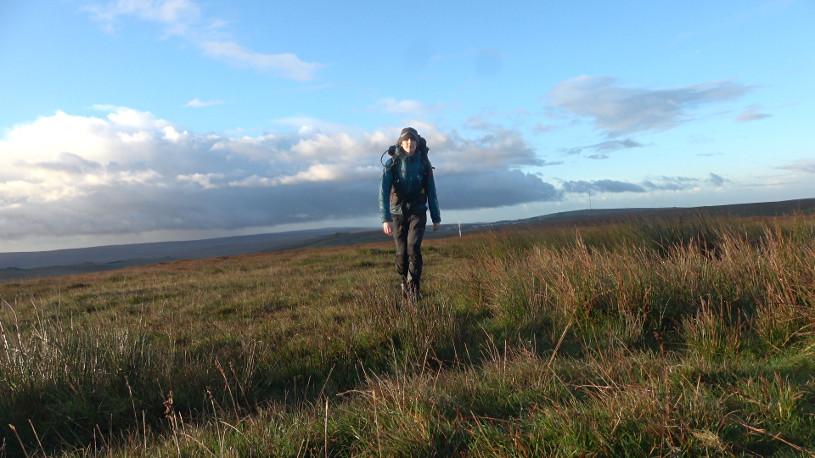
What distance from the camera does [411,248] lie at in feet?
22.7

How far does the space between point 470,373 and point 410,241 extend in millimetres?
3647

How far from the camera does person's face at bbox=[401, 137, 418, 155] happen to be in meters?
6.55

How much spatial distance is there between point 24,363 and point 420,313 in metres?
3.15

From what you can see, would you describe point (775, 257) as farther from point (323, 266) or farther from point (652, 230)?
point (323, 266)

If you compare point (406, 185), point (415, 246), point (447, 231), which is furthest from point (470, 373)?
point (447, 231)

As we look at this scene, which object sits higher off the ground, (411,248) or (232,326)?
(411,248)

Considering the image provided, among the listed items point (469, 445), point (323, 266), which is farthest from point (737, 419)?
point (323, 266)

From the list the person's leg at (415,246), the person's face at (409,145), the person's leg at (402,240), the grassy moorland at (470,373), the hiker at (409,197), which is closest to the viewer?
the grassy moorland at (470,373)

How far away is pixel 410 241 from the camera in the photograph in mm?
6938

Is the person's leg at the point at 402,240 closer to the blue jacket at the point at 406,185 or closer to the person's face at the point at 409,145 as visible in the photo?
the blue jacket at the point at 406,185

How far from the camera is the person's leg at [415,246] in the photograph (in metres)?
6.87

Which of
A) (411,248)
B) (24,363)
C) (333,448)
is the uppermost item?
(411,248)

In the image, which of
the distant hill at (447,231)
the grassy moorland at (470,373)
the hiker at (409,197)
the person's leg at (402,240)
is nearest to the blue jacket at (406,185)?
the hiker at (409,197)

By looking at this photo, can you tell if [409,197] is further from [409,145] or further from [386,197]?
[409,145]
